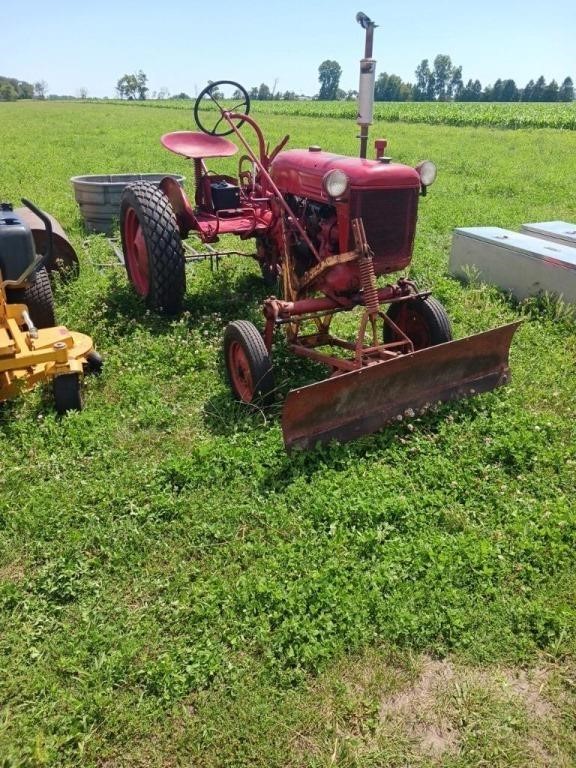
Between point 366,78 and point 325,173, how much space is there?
86 centimetres

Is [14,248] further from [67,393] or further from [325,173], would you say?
[325,173]

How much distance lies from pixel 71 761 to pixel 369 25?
432 cm

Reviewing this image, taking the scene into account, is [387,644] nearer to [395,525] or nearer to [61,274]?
[395,525]

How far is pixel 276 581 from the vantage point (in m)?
2.59

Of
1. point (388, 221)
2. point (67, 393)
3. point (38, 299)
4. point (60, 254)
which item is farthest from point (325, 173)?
point (60, 254)

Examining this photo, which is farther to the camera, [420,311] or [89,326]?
[89,326]

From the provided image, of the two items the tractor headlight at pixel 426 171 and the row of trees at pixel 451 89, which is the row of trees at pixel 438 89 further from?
the tractor headlight at pixel 426 171

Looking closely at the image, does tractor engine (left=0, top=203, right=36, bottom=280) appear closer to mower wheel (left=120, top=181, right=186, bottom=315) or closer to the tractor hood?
mower wheel (left=120, top=181, right=186, bottom=315)

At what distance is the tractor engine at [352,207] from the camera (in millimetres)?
3600

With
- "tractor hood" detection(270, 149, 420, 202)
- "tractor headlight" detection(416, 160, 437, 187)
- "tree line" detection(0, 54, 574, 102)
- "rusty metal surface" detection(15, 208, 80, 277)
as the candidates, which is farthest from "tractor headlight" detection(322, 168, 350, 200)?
"tree line" detection(0, 54, 574, 102)

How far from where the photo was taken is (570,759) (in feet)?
6.55

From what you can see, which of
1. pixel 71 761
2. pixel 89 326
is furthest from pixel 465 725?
pixel 89 326

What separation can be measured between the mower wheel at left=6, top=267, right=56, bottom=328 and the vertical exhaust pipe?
2.48 metres

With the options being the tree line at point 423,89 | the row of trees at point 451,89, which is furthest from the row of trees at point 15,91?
the row of trees at point 451,89
